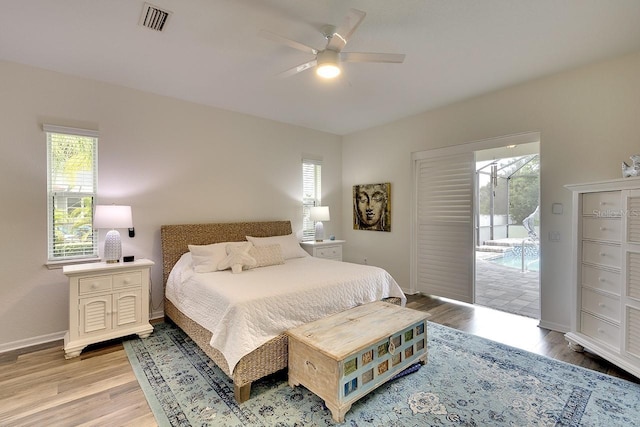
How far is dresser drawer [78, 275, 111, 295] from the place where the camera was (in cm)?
271

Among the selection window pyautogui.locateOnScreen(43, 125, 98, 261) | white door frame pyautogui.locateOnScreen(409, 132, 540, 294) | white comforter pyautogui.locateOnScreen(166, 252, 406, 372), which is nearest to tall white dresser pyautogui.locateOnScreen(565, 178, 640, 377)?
white door frame pyautogui.locateOnScreen(409, 132, 540, 294)

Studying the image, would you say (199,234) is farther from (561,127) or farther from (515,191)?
(515,191)

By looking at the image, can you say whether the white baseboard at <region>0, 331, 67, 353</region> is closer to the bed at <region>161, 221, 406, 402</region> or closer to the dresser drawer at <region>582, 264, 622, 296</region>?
the bed at <region>161, 221, 406, 402</region>

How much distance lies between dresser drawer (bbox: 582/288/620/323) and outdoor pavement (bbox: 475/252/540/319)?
1.02m

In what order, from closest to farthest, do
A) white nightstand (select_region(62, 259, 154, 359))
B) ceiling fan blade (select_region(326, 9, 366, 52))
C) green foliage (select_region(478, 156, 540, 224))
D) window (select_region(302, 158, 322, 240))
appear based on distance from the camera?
1. ceiling fan blade (select_region(326, 9, 366, 52))
2. white nightstand (select_region(62, 259, 154, 359))
3. window (select_region(302, 158, 322, 240))
4. green foliage (select_region(478, 156, 540, 224))

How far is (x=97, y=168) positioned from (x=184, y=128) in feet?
3.50

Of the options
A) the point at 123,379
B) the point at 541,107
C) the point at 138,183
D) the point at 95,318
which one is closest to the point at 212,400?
the point at 123,379

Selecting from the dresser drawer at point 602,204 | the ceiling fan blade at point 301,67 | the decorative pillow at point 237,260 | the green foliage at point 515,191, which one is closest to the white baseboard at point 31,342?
the decorative pillow at point 237,260

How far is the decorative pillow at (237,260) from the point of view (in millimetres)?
3054

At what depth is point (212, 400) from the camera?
2037mm

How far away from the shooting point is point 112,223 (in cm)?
288

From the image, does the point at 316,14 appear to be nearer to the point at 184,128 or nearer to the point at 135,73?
the point at 135,73

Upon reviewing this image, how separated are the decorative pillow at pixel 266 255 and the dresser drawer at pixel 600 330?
117 inches

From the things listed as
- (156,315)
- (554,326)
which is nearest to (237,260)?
(156,315)
